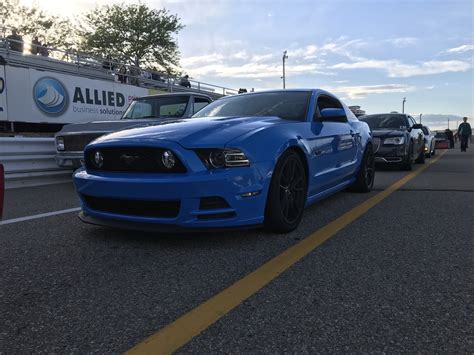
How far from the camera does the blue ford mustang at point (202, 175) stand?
3.39 metres

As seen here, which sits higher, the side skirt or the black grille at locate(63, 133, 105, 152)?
the black grille at locate(63, 133, 105, 152)

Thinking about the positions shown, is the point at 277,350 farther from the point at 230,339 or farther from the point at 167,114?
the point at 167,114

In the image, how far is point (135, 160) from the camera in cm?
358

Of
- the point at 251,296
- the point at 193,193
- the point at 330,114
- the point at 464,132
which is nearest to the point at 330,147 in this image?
the point at 330,114

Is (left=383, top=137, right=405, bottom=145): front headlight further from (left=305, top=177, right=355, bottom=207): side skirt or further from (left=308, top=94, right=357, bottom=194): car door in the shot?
(left=308, top=94, right=357, bottom=194): car door

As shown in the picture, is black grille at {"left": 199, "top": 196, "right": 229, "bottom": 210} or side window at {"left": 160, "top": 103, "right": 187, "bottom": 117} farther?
side window at {"left": 160, "top": 103, "right": 187, "bottom": 117}

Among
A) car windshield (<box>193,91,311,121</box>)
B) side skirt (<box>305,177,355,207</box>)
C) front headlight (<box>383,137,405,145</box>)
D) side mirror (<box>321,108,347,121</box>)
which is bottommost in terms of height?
side skirt (<box>305,177,355,207</box>)

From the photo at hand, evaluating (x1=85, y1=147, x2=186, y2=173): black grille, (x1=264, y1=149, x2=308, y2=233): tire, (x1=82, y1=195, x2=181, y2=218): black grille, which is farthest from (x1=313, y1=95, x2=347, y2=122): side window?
Answer: (x1=82, y1=195, x2=181, y2=218): black grille

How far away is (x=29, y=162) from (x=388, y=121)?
8.36 metres

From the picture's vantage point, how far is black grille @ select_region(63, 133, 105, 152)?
7.76 meters

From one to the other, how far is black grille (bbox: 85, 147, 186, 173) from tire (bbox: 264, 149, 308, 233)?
83 centimetres

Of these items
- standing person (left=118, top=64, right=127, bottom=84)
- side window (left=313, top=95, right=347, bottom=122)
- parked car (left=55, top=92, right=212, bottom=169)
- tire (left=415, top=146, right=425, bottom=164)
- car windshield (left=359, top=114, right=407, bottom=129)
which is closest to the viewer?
side window (left=313, top=95, right=347, bottom=122)

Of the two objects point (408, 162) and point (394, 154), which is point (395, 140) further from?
point (408, 162)

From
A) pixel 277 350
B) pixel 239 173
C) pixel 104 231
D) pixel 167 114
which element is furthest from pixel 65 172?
pixel 277 350
